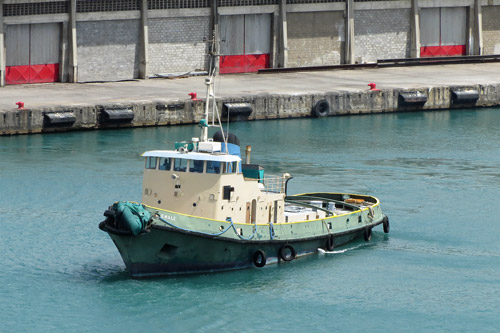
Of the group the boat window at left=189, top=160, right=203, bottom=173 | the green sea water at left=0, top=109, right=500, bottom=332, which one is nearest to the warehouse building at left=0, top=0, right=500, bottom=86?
the green sea water at left=0, top=109, right=500, bottom=332

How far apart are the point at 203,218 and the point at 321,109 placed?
926 inches

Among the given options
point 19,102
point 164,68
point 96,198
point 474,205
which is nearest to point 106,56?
point 164,68

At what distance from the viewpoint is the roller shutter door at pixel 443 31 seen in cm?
5700

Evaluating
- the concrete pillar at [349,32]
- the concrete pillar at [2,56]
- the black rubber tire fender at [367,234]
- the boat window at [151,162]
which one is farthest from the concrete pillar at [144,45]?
the boat window at [151,162]

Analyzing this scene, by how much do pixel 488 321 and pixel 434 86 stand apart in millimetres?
27959

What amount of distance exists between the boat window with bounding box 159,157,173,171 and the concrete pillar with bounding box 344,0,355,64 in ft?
102

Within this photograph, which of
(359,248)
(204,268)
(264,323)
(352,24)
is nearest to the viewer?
(264,323)

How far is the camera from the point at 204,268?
24.7 metres

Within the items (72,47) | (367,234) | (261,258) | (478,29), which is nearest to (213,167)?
(261,258)

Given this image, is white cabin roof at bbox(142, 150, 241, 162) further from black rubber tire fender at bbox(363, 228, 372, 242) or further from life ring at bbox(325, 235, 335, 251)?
black rubber tire fender at bbox(363, 228, 372, 242)

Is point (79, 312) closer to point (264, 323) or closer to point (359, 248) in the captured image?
point (264, 323)

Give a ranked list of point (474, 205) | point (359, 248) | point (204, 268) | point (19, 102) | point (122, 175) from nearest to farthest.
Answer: point (204, 268)
point (359, 248)
point (474, 205)
point (122, 175)
point (19, 102)

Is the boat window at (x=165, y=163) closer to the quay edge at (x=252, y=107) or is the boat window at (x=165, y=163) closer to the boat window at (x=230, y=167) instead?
the boat window at (x=230, y=167)

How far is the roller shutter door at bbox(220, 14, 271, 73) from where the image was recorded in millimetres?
51844
